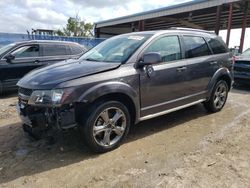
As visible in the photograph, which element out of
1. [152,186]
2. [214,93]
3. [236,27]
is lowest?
[152,186]

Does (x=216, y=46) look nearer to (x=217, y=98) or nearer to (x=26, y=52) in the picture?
(x=217, y=98)

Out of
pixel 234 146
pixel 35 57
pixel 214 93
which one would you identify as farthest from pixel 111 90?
pixel 35 57

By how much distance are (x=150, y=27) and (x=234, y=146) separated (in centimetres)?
2755

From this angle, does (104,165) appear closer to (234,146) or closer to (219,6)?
(234,146)

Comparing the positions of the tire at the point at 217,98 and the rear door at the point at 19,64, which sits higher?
the rear door at the point at 19,64

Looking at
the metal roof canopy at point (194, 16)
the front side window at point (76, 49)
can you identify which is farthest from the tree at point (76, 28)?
the front side window at point (76, 49)

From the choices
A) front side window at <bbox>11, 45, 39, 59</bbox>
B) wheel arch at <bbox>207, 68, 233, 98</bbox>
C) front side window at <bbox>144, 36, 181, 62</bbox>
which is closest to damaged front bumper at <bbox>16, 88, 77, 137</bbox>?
front side window at <bbox>144, 36, 181, 62</bbox>

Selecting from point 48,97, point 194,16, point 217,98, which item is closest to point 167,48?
point 217,98

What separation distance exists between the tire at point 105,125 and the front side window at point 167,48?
118 centimetres

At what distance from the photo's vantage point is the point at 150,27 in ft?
99.9

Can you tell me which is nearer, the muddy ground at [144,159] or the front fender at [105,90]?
the muddy ground at [144,159]

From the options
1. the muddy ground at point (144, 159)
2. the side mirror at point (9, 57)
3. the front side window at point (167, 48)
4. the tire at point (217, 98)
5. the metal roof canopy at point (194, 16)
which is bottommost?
the muddy ground at point (144, 159)

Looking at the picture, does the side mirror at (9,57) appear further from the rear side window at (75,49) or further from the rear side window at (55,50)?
the rear side window at (75,49)

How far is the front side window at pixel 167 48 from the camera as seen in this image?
456cm
